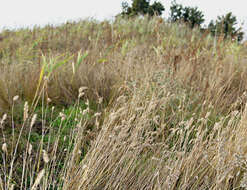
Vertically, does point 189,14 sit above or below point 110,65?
above

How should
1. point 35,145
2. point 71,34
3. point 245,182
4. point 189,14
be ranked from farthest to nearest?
point 189,14 → point 71,34 → point 35,145 → point 245,182

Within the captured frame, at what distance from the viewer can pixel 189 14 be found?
40.2ft

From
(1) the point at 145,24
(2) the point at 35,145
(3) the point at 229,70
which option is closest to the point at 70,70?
(2) the point at 35,145

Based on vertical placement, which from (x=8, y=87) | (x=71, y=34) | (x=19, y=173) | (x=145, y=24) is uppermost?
(x=145, y=24)

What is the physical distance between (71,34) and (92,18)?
2.13 m

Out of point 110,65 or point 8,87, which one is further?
point 110,65

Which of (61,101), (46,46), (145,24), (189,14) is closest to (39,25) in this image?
(46,46)

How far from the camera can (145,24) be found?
1027 cm

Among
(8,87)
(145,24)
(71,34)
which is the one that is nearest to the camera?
(8,87)

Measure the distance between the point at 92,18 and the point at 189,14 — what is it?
16.8 ft

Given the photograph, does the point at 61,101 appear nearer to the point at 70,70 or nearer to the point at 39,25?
the point at 70,70

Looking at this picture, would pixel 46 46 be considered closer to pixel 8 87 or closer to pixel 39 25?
pixel 39 25

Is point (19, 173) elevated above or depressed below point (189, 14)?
below

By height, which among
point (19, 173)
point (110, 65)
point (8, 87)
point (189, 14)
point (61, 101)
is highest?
point (189, 14)
